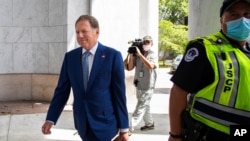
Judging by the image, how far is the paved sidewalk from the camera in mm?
7074

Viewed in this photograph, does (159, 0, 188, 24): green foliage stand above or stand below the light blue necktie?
above

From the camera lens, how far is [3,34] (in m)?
11.5

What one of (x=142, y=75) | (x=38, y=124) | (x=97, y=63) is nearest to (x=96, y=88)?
(x=97, y=63)

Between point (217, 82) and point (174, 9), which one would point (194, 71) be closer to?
point (217, 82)

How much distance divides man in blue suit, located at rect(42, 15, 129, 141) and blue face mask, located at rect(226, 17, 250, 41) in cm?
134

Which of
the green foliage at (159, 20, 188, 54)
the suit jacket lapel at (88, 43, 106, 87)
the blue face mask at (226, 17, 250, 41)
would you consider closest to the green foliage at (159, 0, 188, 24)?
the green foliage at (159, 20, 188, 54)

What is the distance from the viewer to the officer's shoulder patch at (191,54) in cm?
237

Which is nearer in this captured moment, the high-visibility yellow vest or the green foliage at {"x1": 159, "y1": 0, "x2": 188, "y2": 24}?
the high-visibility yellow vest

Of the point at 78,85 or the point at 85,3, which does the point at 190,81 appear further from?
the point at 85,3

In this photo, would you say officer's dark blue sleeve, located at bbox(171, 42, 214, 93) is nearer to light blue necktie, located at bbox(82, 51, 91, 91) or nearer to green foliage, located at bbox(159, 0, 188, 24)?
light blue necktie, located at bbox(82, 51, 91, 91)

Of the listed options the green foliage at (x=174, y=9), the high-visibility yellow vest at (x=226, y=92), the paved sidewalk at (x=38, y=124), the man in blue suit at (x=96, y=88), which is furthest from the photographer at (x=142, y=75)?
the green foliage at (x=174, y=9)

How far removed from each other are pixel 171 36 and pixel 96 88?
36559mm

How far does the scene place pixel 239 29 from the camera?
240 cm

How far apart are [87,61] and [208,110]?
1.55 m
